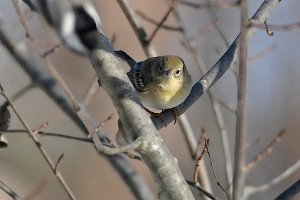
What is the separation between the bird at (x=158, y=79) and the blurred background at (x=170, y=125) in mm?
2913

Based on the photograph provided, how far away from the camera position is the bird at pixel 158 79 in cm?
298

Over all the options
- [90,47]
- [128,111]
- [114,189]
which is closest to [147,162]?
[128,111]

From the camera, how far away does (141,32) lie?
2979 mm

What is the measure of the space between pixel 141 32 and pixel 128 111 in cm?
A: 115

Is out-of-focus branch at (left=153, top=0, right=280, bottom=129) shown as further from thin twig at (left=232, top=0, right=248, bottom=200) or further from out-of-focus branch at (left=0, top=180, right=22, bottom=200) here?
thin twig at (left=232, top=0, right=248, bottom=200)

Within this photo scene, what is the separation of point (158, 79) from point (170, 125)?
10.2ft

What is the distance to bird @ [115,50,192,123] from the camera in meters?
2.98

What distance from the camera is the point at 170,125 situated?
20.4ft

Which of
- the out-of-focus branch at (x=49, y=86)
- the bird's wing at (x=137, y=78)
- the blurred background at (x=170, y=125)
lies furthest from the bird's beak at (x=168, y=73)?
the blurred background at (x=170, y=125)

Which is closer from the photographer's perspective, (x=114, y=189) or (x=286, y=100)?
(x=114, y=189)

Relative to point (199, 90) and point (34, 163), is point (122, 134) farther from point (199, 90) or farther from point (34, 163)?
point (34, 163)

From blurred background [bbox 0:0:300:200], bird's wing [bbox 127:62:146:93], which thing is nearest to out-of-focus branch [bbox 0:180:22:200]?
bird's wing [bbox 127:62:146:93]

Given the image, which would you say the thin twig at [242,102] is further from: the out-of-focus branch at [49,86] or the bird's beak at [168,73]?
the bird's beak at [168,73]

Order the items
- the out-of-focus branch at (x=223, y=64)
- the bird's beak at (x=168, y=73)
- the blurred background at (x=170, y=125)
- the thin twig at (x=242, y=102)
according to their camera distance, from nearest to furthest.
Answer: the thin twig at (x=242, y=102)
the out-of-focus branch at (x=223, y=64)
the bird's beak at (x=168, y=73)
the blurred background at (x=170, y=125)
